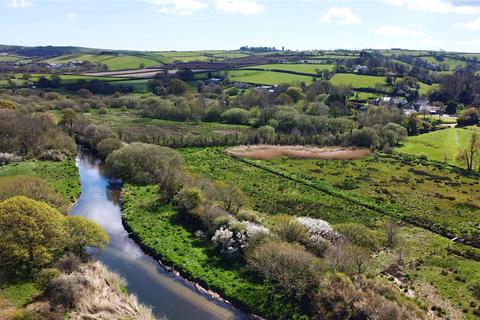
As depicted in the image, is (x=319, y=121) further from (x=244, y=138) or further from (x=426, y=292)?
(x=426, y=292)

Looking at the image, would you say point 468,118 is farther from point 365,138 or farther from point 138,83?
point 138,83

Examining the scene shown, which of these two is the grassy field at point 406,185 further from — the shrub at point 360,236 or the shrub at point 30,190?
the shrub at point 30,190

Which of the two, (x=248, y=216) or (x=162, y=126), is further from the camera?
(x=162, y=126)

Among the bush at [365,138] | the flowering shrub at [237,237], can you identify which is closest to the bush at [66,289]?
the flowering shrub at [237,237]

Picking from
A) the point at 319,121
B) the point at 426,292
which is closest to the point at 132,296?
the point at 426,292

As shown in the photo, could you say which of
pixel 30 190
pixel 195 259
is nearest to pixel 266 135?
pixel 195 259

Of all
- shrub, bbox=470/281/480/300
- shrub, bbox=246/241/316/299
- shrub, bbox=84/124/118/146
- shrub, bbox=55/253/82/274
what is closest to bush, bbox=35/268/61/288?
shrub, bbox=55/253/82/274
